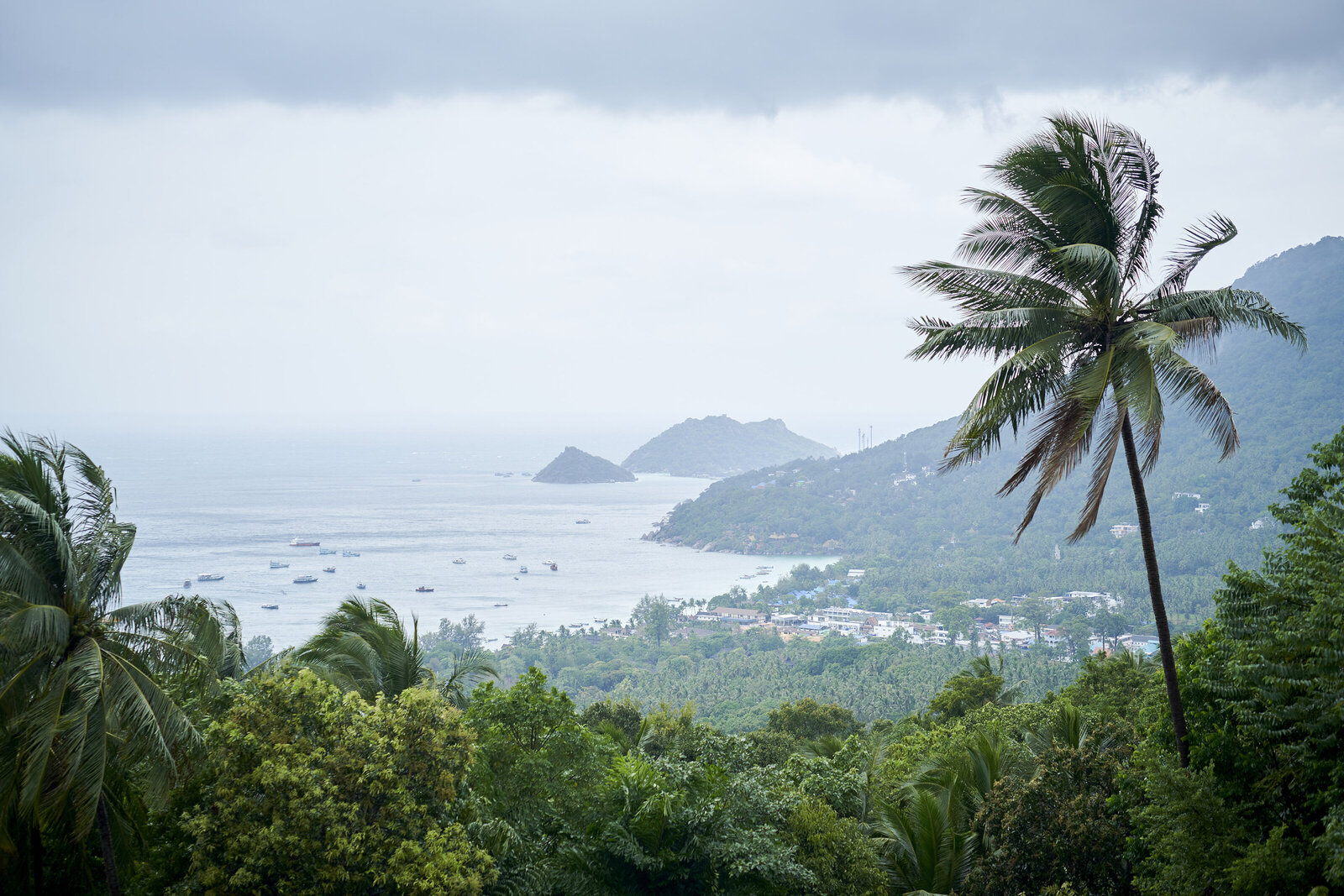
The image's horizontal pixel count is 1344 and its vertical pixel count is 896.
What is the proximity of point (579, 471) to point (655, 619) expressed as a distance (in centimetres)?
11869

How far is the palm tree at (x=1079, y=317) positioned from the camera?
655 centimetres

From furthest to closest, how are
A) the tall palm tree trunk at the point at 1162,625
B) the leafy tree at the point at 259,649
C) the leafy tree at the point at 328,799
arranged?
the leafy tree at the point at 259,649 → the tall palm tree trunk at the point at 1162,625 → the leafy tree at the point at 328,799

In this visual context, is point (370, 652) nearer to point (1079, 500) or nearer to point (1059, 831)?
point (1059, 831)

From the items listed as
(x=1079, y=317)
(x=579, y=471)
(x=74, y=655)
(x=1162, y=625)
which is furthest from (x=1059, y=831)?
(x=579, y=471)

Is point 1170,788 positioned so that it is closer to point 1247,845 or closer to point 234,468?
point 1247,845

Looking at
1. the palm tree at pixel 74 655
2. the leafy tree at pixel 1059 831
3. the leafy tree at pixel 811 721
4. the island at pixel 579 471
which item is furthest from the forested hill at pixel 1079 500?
the palm tree at pixel 74 655

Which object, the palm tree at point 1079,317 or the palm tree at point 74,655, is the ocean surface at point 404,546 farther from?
the palm tree at point 1079,317

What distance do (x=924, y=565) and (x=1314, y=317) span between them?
277 ft

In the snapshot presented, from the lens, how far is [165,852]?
22.4 feet

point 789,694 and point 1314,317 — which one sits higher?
point 1314,317

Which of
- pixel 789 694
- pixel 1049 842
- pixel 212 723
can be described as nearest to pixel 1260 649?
pixel 1049 842

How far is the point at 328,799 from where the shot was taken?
646 cm

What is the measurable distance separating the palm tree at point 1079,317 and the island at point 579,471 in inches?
7042

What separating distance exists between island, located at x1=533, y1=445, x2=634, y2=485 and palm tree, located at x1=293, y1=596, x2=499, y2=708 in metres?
173
